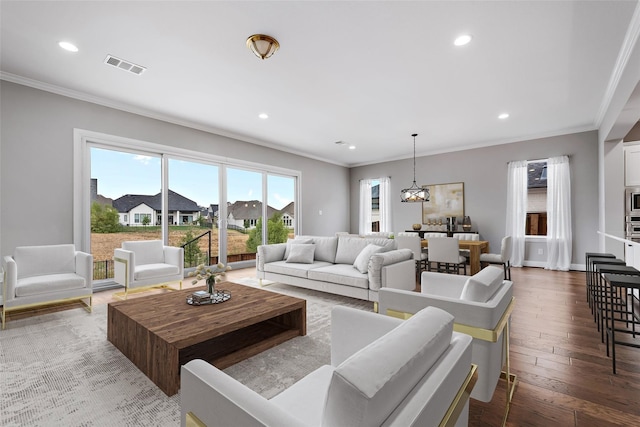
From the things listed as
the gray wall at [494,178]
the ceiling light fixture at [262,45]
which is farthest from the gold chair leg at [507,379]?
the gray wall at [494,178]

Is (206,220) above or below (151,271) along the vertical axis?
above

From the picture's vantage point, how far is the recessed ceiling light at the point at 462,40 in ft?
9.12

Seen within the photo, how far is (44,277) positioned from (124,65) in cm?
256

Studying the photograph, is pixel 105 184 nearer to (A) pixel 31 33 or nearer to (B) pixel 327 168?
(A) pixel 31 33

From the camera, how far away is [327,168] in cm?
854

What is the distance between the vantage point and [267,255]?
15.2ft

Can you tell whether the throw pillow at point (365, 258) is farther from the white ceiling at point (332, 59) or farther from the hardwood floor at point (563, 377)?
the white ceiling at point (332, 59)

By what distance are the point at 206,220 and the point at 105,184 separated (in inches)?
68.2

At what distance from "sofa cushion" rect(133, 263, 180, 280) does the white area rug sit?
83 centimetres

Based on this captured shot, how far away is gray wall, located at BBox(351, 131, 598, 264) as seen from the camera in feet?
A: 18.8

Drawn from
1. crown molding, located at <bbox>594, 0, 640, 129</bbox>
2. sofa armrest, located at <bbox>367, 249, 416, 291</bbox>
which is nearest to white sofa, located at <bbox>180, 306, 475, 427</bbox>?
sofa armrest, located at <bbox>367, 249, 416, 291</bbox>

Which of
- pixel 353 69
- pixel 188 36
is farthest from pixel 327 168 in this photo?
pixel 188 36

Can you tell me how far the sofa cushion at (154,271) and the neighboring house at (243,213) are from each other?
192 cm

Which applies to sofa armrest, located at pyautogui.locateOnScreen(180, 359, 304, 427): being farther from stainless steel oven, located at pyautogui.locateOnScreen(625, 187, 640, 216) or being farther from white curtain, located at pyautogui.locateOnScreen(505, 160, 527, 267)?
white curtain, located at pyautogui.locateOnScreen(505, 160, 527, 267)
